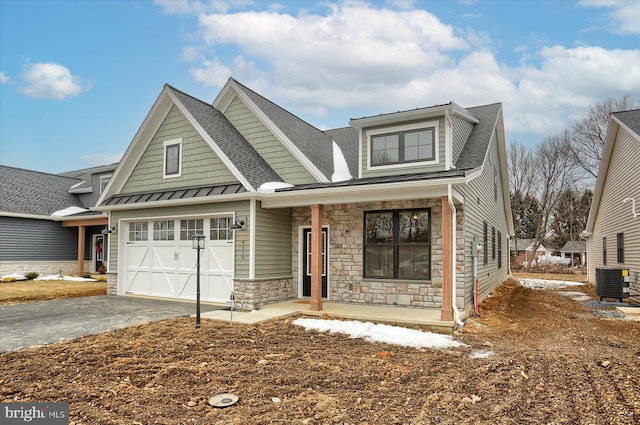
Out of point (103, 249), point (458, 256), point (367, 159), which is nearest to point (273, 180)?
point (367, 159)

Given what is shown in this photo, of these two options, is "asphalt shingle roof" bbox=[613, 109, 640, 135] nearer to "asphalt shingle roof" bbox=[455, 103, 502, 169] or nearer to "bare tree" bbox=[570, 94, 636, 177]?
"asphalt shingle roof" bbox=[455, 103, 502, 169]

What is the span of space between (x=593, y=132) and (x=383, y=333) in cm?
2843

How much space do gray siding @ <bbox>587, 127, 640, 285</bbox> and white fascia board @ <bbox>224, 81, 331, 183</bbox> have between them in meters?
8.82

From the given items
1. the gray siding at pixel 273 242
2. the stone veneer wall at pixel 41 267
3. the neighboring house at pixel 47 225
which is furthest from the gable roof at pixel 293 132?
the stone veneer wall at pixel 41 267

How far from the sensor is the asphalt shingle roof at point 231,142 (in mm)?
10891

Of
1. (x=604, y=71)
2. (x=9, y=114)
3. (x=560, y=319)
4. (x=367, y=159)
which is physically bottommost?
(x=560, y=319)

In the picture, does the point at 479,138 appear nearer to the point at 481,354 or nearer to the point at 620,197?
the point at 620,197

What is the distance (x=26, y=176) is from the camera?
21.2 metres

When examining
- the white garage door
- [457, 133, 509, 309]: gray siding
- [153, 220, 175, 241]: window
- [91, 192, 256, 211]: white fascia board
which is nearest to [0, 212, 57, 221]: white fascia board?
[91, 192, 256, 211]: white fascia board

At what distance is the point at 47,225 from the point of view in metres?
19.5

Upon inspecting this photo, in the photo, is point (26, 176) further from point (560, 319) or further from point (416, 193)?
point (560, 319)

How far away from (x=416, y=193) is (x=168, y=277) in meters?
7.53

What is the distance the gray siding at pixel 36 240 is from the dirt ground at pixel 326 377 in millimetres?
14322

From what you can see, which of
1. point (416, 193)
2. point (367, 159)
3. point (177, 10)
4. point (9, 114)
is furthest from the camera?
point (9, 114)
